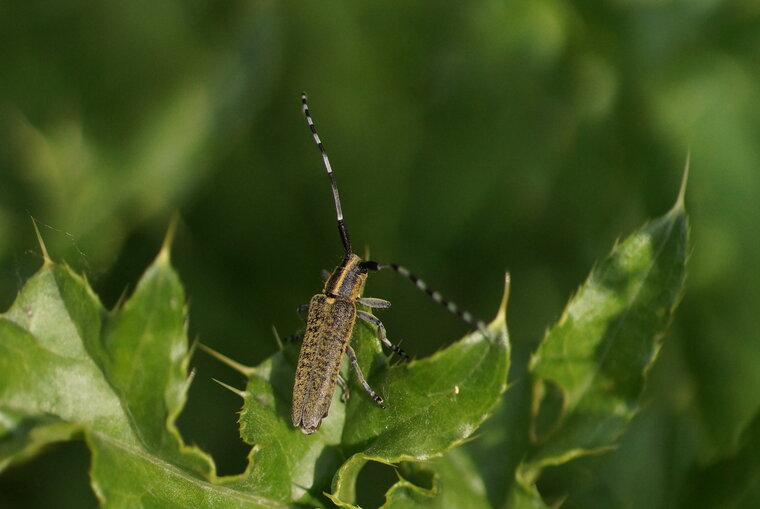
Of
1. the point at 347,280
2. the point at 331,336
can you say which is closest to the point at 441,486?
the point at 331,336

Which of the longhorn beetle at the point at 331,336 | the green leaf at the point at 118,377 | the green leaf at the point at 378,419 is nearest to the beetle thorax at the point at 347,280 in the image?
the longhorn beetle at the point at 331,336

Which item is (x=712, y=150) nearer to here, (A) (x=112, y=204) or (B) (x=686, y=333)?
(B) (x=686, y=333)

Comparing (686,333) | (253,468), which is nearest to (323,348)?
(253,468)

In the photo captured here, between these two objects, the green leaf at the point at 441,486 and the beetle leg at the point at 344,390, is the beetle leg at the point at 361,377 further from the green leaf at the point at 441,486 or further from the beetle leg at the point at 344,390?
the green leaf at the point at 441,486

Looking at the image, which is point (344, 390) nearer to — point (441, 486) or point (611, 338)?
point (441, 486)

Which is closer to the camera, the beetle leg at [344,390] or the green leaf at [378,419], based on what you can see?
the green leaf at [378,419]
